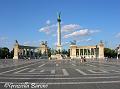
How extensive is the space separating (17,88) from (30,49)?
183m

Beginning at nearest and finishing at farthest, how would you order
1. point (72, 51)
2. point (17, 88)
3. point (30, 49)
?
1. point (17, 88)
2. point (72, 51)
3. point (30, 49)

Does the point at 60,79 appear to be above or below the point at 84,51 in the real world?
below

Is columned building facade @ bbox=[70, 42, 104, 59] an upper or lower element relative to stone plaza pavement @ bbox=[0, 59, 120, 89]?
upper

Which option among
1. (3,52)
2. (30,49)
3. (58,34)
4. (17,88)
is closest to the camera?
(17,88)

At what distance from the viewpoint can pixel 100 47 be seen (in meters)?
151

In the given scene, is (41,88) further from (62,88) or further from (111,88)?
(111,88)

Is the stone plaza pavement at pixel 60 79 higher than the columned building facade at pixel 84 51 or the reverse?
the reverse

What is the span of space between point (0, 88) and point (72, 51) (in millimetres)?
150752

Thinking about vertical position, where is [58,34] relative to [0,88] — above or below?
above

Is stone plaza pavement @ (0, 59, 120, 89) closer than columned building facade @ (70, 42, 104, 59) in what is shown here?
Yes

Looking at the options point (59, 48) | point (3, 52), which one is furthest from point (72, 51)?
point (3, 52)

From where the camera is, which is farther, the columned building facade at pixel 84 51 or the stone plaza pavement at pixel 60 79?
the columned building facade at pixel 84 51

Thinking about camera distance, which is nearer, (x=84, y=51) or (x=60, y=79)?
(x=60, y=79)

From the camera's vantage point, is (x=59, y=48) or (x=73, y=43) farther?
(x=73, y=43)
